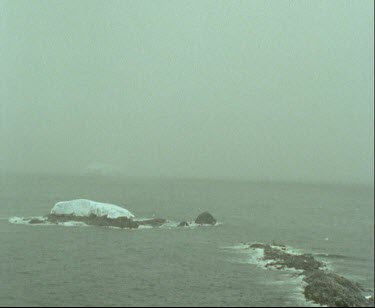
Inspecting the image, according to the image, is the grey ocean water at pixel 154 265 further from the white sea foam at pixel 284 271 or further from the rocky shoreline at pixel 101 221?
the rocky shoreline at pixel 101 221

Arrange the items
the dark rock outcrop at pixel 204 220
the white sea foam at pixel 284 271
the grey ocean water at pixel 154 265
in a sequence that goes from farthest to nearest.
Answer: the dark rock outcrop at pixel 204 220 → the white sea foam at pixel 284 271 → the grey ocean water at pixel 154 265

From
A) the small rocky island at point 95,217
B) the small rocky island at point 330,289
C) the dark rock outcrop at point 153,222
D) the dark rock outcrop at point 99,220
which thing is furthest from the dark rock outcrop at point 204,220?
the small rocky island at point 330,289

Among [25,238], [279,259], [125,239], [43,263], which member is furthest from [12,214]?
[279,259]

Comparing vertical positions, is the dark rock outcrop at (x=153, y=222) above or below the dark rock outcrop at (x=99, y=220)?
below

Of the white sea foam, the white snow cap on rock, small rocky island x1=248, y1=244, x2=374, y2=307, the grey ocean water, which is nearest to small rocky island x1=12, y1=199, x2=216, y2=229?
the white snow cap on rock

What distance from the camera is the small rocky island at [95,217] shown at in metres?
77.9

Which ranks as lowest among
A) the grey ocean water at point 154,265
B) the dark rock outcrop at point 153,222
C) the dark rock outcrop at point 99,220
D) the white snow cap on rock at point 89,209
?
the grey ocean water at point 154,265

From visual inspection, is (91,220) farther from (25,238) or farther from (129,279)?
(129,279)

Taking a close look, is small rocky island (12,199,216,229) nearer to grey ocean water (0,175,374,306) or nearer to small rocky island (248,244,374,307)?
grey ocean water (0,175,374,306)

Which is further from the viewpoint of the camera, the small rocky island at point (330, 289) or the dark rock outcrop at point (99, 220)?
the dark rock outcrop at point (99, 220)

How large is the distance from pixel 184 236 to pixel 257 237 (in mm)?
13878

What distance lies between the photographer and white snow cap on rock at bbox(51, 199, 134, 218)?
8119cm

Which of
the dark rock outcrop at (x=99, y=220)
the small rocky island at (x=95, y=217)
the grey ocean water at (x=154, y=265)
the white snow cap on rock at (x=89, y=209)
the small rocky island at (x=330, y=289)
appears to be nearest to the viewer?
the small rocky island at (x=330, y=289)

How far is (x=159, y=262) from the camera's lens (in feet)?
168
